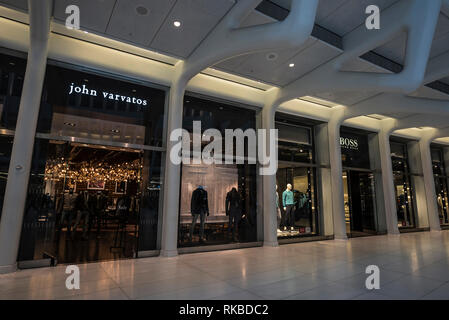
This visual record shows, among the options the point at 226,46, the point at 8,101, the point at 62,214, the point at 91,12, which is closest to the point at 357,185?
the point at 226,46

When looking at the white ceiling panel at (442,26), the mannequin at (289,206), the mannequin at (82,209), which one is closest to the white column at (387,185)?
the mannequin at (289,206)

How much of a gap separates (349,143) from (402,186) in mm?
3957

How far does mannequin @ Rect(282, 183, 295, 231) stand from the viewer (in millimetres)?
8757

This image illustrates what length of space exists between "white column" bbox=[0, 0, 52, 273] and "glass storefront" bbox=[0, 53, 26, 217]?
0.82 feet

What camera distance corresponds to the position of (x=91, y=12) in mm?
4555

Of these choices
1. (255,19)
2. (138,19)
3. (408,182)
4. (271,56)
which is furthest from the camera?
(408,182)

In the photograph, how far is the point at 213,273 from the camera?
14.2 ft

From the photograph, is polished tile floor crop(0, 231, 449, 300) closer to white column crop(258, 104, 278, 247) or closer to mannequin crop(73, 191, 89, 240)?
white column crop(258, 104, 278, 247)

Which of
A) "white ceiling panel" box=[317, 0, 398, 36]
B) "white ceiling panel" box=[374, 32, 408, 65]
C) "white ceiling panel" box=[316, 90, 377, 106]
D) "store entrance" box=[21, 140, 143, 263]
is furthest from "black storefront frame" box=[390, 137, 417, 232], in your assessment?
"store entrance" box=[21, 140, 143, 263]

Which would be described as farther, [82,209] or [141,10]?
[82,209]

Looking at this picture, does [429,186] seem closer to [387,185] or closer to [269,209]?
[387,185]

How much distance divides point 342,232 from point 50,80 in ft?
30.1
